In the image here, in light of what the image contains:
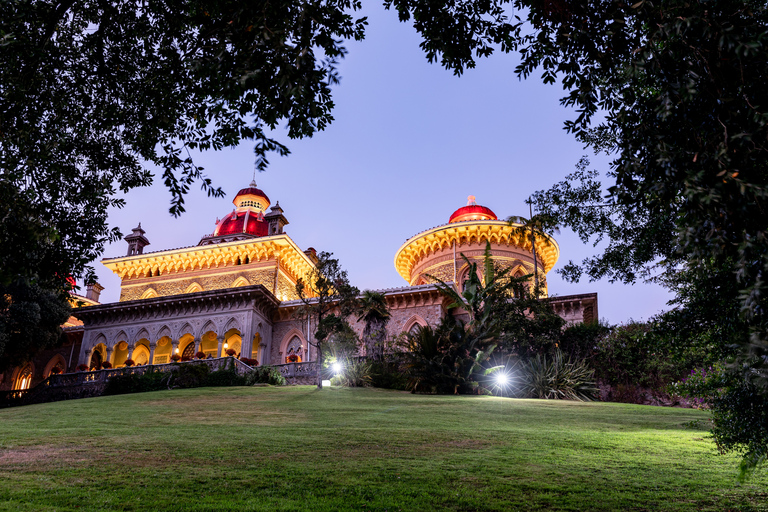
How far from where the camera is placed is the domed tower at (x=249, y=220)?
37.6 m

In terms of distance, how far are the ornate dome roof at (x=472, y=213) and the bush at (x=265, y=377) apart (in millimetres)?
18951

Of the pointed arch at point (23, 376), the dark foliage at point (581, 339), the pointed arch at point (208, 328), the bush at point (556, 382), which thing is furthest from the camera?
the pointed arch at point (23, 376)

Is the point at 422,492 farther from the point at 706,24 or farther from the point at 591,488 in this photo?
the point at 706,24

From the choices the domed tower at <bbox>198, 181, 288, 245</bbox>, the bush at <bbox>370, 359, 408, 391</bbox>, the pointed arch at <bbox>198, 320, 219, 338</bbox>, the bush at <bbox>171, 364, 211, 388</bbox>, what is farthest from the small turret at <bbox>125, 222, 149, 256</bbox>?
the bush at <bbox>370, 359, 408, 391</bbox>

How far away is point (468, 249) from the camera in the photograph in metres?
35.6

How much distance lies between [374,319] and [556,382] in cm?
963

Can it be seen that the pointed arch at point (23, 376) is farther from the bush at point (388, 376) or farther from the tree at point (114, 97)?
the tree at point (114, 97)

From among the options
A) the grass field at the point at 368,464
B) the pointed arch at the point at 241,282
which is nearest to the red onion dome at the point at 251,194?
the pointed arch at the point at 241,282

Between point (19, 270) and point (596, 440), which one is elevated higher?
point (19, 270)

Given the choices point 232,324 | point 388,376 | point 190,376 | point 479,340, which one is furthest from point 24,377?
point 479,340

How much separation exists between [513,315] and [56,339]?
23821 mm

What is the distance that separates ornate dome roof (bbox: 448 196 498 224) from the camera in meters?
38.7

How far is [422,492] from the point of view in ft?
17.7

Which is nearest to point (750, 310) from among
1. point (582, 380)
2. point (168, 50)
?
point (168, 50)
